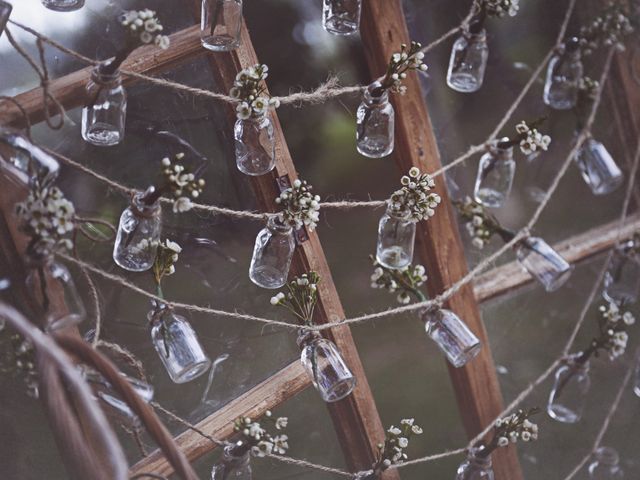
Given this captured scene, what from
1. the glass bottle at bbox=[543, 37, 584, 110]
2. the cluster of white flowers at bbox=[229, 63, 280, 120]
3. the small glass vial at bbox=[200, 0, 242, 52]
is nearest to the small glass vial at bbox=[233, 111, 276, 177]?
the cluster of white flowers at bbox=[229, 63, 280, 120]

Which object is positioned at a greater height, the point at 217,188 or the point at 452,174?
the point at 217,188

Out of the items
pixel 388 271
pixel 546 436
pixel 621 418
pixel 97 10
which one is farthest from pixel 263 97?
pixel 621 418

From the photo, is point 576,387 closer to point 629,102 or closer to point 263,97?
point 629,102

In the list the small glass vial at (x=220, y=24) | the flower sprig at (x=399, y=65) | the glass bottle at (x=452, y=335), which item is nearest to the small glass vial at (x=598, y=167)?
the glass bottle at (x=452, y=335)

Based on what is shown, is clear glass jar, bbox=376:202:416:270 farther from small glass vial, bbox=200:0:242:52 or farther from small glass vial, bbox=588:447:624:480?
small glass vial, bbox=588:447:624:480

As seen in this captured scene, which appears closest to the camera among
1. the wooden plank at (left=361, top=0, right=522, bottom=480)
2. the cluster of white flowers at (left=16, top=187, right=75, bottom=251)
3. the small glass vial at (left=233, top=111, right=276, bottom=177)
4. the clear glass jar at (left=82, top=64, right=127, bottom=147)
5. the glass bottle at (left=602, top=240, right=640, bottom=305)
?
the cluster of white flowers at (left=16, top=187, right=75, bottom=251)

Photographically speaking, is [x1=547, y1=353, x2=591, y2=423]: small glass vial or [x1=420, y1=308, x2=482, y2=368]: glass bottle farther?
[x1=547, y1=353, x2=591, y2=423]: small glass vial

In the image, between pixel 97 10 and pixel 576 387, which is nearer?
pixel 97 10
